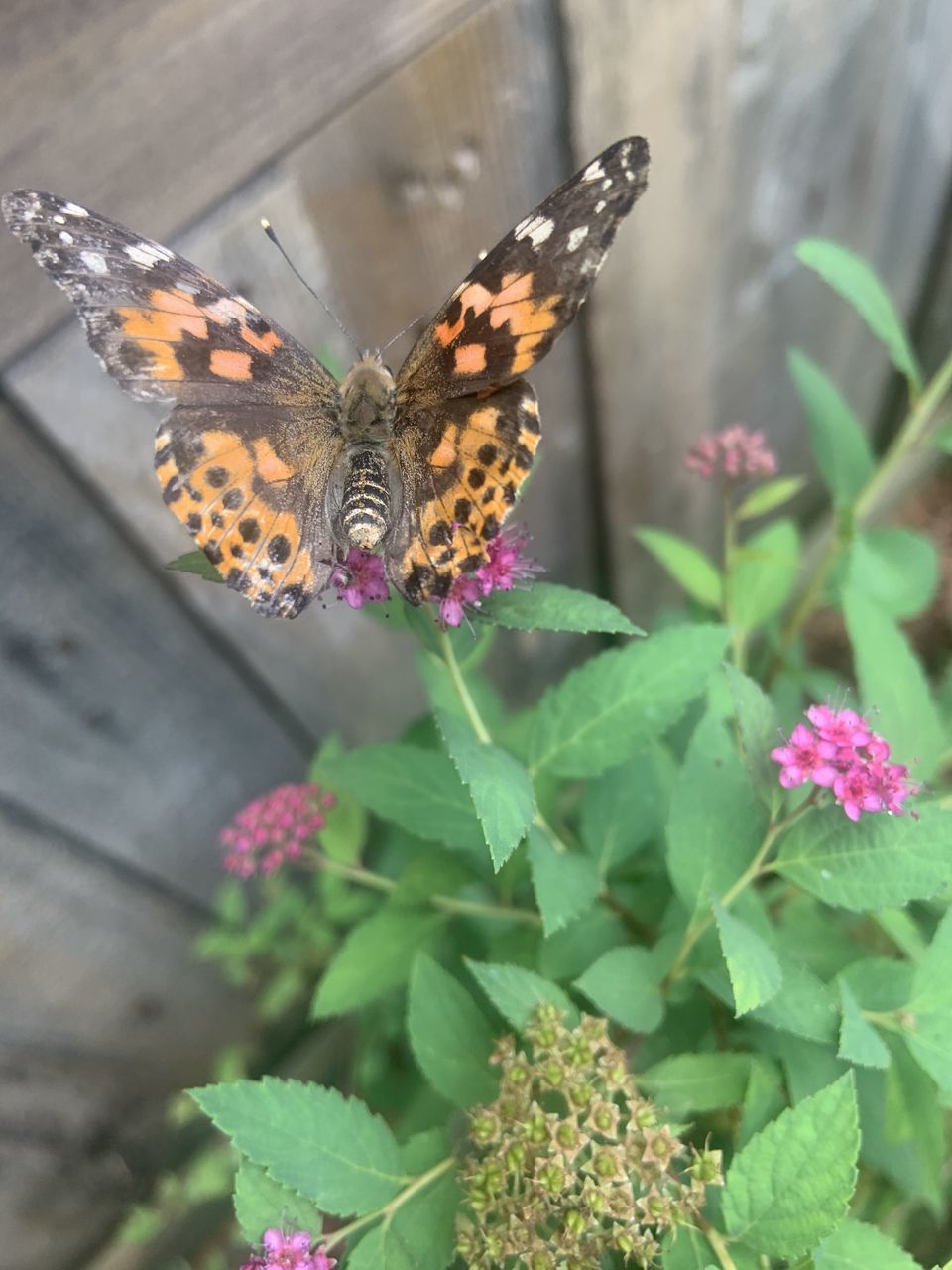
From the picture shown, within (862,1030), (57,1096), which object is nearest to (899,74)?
(862,1030)

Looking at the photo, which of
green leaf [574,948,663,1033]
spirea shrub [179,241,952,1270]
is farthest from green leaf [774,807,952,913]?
green leaf [574,948,663,1033]

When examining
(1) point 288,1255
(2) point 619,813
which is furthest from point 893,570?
(1) point 288,1255

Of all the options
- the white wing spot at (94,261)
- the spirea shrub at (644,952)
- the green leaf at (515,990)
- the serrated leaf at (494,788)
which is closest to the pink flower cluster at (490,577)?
the spirea shrub at (644,952)

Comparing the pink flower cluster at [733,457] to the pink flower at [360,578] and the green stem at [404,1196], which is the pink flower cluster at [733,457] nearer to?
the pink flower at [360,578]

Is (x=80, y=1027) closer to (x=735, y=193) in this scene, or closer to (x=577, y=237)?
(x=577, y=237)

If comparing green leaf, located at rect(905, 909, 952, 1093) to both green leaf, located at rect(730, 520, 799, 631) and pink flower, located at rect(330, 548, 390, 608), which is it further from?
pink flower, located at rect(330, 548, 390, 608)

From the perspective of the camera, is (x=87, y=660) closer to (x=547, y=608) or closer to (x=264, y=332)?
(x=264, y=332)
